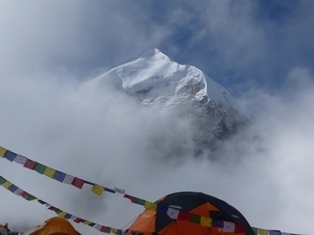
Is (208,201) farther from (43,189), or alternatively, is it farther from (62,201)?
(62,201)

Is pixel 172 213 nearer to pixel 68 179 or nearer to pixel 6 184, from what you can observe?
pixel 68 179

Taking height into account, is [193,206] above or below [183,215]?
above

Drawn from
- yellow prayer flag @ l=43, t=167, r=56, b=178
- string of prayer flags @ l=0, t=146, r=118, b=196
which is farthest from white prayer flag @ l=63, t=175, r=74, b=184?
yellow prayer flag @ l=43, t=167, r=56, b=178

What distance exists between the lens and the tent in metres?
14.3

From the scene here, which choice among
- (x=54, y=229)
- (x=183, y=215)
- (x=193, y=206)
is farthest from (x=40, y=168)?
(x=193, y=206)

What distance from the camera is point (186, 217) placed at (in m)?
14.0

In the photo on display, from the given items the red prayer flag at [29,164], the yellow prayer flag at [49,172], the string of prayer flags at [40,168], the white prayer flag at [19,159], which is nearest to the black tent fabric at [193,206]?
the string of prayer flags at [40,168]

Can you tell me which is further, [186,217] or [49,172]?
[186,217]

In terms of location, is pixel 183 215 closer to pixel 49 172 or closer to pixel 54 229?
pixel 54 229

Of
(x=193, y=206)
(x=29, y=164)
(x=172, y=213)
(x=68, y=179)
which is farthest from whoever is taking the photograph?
(x=193, y=206)

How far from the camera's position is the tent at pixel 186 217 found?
14333mm

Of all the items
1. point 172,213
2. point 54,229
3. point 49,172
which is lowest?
point 54,229

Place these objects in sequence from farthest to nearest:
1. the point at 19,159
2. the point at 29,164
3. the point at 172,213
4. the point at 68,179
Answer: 1. the point at 172,213
2. the point at 68,179
3. the point at 29,164
4. the point at 19,159

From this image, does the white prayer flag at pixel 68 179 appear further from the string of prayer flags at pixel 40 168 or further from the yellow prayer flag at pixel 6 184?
the yellow prayer flag at pixel 6 184
